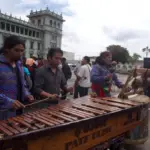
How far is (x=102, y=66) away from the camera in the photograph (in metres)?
4.24

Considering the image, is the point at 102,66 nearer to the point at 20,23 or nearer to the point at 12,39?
the point at 12,39

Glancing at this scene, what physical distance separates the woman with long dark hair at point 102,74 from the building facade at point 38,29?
59.0 m

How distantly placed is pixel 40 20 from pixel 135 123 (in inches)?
2863

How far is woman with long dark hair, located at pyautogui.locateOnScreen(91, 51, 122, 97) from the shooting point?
4110 mm

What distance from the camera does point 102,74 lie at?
4172mm

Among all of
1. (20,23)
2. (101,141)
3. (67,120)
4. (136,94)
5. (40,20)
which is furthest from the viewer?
(40,20)

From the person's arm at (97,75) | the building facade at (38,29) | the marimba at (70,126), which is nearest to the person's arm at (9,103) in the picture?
the marimba at (70,126)

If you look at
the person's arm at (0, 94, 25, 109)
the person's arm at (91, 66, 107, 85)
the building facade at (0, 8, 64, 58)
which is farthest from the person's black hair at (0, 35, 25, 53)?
the building facade at (0, 8, 64, 58)

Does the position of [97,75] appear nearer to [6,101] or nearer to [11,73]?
[11,73]

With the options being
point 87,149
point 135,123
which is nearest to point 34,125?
point 87,149

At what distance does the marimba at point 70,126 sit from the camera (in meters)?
1.92

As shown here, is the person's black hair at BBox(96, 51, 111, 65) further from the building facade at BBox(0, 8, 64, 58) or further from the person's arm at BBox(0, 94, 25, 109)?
the building facade at BBox(0, 8, 64, 58)

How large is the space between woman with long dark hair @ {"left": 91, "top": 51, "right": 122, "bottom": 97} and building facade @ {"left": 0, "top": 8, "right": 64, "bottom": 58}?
5900 cm

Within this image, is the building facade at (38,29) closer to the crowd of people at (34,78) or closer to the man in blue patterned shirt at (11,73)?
the crowd of people at (34,78)
